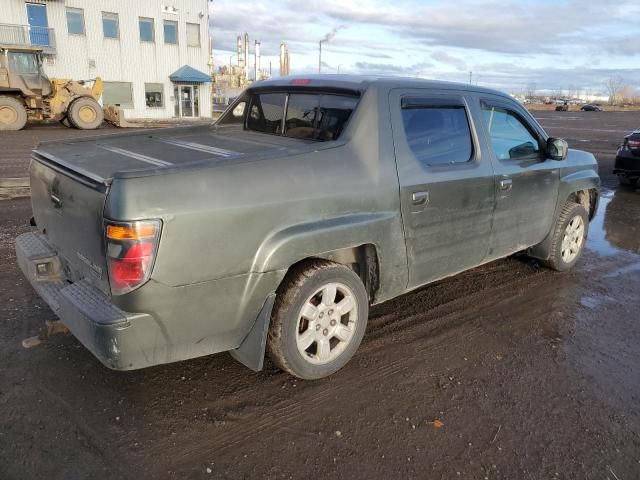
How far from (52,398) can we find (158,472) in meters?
0.93

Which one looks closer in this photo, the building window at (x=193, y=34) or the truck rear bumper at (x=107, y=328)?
the truck rear bumper at (x=107, y=328)

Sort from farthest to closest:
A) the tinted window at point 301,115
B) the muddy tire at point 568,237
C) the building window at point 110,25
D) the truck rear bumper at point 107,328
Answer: the building window at point 110,25 < the muddy tire at point 568,237 < the tinted window at point 301,115 < the truck rear bumper at point 107,328

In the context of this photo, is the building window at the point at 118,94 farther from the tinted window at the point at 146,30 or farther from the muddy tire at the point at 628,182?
the muddy tire at the point at 628,182

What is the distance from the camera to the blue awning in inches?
1299

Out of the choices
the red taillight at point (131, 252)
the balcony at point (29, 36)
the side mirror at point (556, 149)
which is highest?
the balcony at point (29, 36)

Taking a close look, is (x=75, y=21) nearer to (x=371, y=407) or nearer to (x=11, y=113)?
(x=11, y=113)

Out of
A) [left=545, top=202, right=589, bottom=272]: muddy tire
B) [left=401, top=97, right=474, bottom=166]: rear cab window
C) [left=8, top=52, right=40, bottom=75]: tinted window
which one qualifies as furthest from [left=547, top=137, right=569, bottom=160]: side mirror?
[left=8, top=52, right=40, bottom=75]: tinted window

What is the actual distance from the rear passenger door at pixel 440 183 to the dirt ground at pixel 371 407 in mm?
605

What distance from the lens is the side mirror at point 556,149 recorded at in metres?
4.61

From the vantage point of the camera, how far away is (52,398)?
2.95 m

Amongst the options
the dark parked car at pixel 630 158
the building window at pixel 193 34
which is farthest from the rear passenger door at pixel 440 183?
the building window at pixel 193 34

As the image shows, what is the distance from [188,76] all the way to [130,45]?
3.77 m

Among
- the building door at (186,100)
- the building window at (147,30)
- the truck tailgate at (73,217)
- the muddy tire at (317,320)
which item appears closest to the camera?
the truck tailgate at (73,217)

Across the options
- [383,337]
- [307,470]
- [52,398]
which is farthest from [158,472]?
[383,337]
